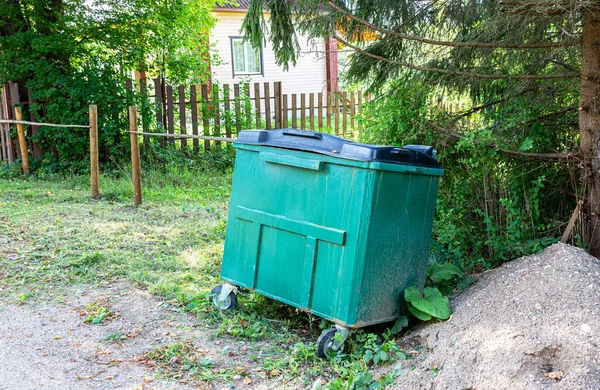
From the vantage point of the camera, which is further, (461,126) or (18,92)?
(18,92)

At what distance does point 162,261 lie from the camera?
20.6 feet

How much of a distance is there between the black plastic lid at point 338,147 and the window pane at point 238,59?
18474 millimetres

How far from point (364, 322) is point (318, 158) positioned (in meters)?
1.16

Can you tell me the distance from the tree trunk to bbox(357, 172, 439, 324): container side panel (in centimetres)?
138

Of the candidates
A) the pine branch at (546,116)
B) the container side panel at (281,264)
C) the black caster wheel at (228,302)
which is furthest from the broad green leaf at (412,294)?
the pine branch at (546,116)

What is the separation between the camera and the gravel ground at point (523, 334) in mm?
3371

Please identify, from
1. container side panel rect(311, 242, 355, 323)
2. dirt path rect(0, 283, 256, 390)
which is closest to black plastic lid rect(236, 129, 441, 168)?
container side panel rect(311, 242, 355, 323)

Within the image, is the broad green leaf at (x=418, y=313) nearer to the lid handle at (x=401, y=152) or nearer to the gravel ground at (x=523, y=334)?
the gravel ground at (x=523, y=334)

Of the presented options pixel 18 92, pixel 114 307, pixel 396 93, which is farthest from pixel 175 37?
pixel 114 307

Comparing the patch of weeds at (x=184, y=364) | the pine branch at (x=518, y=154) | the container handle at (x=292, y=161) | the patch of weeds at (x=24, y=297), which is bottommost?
the patch of weeds at (x=24, y=297)

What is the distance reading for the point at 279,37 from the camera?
6551mm

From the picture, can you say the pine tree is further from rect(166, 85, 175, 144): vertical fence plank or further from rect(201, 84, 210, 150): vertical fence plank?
rect(201, 84, 210, 150): vertical fence plank

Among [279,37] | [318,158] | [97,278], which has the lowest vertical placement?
[97,278]

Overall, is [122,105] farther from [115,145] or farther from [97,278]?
[97,278]
